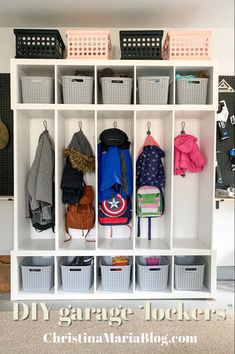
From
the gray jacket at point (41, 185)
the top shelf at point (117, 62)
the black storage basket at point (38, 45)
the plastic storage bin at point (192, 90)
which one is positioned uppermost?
the black storage basket at point (38, 45)

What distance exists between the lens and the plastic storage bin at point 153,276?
2338 mm

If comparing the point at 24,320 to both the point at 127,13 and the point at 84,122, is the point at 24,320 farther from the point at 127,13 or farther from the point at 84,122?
the point at 127,13

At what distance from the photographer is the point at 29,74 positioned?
96.8 inches

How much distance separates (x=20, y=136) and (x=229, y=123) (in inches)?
78.6

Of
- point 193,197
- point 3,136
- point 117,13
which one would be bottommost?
point 193,197

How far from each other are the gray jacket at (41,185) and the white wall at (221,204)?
1.48 ft

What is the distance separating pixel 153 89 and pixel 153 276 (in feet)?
5.26

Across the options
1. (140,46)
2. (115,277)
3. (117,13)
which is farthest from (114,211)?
(117,13)

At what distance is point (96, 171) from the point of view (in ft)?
7.50

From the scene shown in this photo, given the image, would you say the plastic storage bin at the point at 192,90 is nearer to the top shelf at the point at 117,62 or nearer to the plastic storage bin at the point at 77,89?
the top shelf at the point at 117,62

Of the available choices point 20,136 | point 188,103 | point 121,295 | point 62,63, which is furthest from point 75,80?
point 121,295

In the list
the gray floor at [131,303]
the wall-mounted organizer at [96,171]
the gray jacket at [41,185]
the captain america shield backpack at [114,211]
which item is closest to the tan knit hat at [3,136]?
the wall-mounted organizer at [96,171]

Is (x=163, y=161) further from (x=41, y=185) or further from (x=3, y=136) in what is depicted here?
(x=3, y=136)

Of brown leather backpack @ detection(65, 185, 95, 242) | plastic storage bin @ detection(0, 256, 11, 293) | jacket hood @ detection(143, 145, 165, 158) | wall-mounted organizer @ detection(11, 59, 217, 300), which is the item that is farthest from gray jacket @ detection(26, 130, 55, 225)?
jacket hood @ detection(143, 145, 165, 158)
